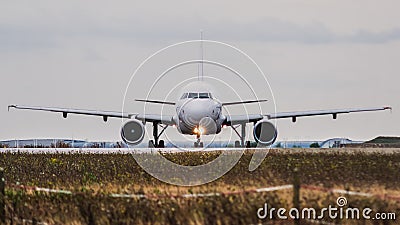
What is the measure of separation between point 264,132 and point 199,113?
411 centimetres

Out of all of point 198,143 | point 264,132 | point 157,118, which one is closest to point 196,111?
point 198,143

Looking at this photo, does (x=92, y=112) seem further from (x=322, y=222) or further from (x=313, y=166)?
(x=322, y=222)

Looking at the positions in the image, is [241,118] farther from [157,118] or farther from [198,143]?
[198,143]

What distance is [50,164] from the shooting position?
4122 centimetres

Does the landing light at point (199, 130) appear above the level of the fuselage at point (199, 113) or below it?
below

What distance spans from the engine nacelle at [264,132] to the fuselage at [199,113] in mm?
2532

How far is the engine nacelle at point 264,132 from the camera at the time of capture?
5784 cm

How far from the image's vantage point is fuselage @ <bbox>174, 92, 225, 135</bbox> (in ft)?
190

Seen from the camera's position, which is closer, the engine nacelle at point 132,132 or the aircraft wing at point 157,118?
the engine nacelle at point 132,132
